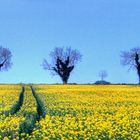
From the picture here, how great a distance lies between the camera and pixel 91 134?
15.9m

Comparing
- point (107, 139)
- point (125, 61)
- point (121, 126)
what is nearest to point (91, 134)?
point (107, 139)

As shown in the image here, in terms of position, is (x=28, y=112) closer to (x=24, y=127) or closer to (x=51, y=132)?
(x=24, y=127)

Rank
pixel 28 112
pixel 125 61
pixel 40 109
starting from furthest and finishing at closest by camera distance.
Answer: pixel 125 61, pixel 40 109, pixel 28 112

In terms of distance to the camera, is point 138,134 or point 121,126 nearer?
point 138,134

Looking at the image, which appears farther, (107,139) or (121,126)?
(121,126)

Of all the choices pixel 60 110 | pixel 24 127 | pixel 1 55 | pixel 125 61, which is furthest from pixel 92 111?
pixel 1 55

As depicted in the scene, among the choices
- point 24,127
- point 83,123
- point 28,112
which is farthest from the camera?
point 28,112

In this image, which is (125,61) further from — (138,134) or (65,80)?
(138,134)

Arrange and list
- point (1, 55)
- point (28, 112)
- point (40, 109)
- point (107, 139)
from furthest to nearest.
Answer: point (1, 55)
point (40, 109)
point (28, 112)
point (107, 139)

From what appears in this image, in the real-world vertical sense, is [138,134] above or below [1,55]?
below

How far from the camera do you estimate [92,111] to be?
24078 millimetres

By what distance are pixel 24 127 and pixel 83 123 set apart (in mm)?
2427

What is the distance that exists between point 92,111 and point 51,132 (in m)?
8.30

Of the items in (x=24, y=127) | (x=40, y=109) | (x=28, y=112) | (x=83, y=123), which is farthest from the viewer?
(x=40, y=109)
